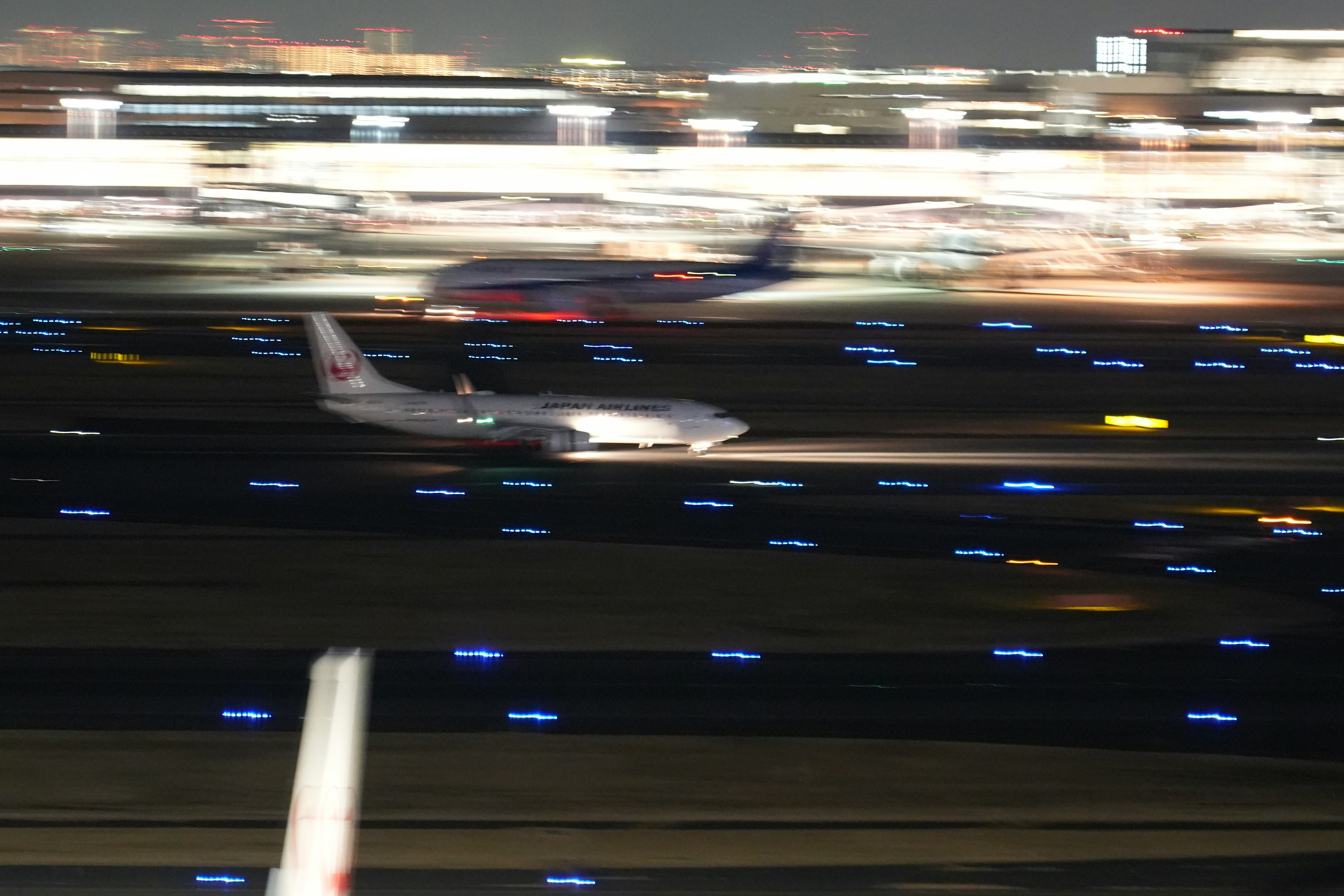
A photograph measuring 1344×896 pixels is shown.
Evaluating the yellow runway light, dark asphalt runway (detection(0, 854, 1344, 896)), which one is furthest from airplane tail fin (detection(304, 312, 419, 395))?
dark asphalt runway (detection(0, 854, 1344, 896))

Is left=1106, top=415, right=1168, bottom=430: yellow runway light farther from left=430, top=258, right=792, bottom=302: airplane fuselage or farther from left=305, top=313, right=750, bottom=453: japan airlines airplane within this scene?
left=430, top=258, right=792, bottom=302: airplane fuselage

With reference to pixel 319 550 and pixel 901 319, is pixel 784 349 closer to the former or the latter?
Answer: pixel 901 319

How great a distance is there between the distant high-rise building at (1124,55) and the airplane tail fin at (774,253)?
10989cm

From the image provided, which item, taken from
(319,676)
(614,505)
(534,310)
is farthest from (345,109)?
(319,676)

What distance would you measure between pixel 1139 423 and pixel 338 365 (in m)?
21.6

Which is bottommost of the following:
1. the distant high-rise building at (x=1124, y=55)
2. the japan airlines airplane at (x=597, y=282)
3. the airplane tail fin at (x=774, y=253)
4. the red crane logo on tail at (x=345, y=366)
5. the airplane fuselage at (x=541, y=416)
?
the airplane fuselage at (x=541, y=416)

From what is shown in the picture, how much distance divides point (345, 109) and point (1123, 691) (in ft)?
420

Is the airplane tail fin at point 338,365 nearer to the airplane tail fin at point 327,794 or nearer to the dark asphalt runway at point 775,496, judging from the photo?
the dark asphalt runway at point 775,496

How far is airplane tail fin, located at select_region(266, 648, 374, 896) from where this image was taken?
6.27m

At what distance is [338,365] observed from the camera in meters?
33.7

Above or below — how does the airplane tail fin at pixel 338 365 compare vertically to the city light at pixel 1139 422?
above

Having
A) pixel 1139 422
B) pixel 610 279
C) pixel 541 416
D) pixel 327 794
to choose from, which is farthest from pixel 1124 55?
pixel 327 794

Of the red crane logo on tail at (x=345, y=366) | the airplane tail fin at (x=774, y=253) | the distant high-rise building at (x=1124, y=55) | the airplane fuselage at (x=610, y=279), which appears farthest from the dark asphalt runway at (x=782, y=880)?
the distant high-rise building at (x=1124, y=55)

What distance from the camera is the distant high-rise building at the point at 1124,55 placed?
593 ft
